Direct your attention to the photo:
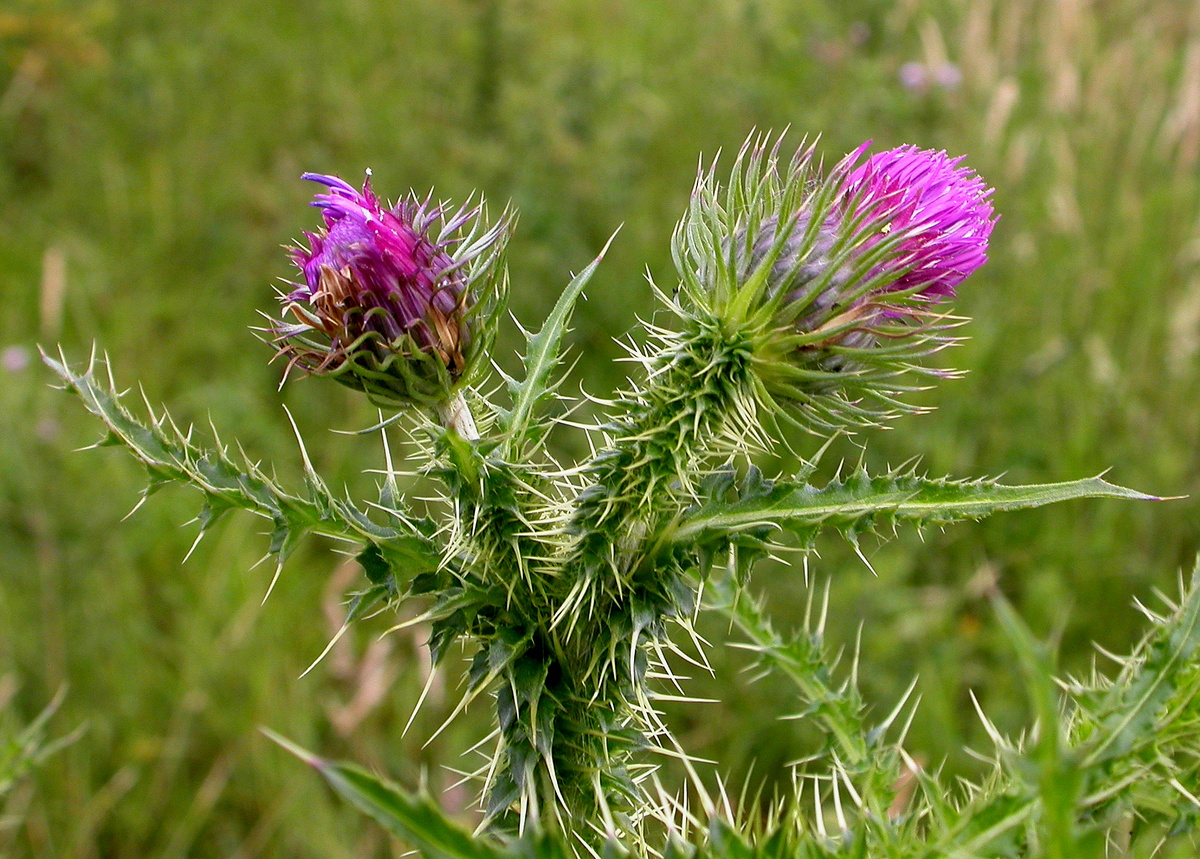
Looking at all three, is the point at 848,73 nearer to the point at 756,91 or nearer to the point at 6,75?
the point at 756,91

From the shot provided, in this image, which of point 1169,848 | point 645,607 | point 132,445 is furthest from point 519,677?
point 1169,848

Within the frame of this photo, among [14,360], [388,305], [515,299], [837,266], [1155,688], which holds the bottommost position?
[14,360]

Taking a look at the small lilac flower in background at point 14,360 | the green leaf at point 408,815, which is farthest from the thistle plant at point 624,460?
the small lilac flower in background at point 14,360

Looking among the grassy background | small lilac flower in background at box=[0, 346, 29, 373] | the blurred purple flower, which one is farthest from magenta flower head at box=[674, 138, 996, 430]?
the blurred purple flower

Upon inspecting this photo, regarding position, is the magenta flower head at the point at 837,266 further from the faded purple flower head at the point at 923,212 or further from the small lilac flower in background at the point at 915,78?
the small lilac flower in background at the point at 915,78

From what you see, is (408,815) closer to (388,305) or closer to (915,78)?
(388,305)

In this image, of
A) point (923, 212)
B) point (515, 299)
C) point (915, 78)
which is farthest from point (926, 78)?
point (923, 212)
